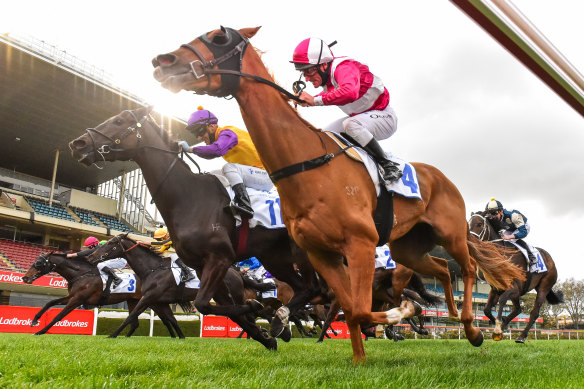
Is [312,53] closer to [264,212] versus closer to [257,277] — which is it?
[264,212]

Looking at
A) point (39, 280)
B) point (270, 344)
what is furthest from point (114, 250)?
point (39, 280)

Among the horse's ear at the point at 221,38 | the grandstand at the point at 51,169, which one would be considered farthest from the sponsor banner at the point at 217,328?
the horse's ear at the point at 221,38

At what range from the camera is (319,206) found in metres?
3.41

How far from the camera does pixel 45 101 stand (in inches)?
1073

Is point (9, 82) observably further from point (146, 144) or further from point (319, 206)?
point (319, 206)

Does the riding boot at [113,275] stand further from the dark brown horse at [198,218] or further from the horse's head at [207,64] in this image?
the horse's head at [207,64]

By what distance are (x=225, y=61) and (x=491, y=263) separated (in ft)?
14.1

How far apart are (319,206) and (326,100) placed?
896 millimetres

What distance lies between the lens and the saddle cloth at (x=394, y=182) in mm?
3900

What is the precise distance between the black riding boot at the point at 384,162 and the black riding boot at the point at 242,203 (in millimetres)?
1996

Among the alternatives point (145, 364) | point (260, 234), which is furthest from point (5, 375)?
point (260, 234)

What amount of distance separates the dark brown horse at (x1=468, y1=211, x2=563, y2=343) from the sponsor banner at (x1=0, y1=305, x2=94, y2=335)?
12008 mm

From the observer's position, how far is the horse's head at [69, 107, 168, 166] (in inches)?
230

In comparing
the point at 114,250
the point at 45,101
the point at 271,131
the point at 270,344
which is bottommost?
the point at 270,344
